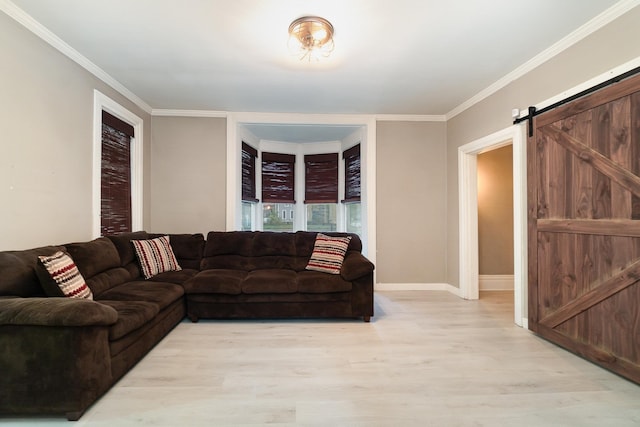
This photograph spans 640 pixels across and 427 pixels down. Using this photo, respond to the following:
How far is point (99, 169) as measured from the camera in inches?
122

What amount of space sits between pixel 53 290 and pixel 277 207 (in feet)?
12.7

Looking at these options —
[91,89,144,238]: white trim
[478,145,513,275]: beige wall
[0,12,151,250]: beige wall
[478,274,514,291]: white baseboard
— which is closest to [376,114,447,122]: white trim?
[478,145,513,275]: beige wall

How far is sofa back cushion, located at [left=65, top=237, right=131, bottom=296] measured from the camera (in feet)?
7.93

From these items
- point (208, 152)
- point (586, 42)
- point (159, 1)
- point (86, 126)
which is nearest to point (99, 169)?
point (86, 126)

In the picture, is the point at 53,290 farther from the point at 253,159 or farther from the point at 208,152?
the point at 253,159

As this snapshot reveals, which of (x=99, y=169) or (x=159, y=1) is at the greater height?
(x=159, y=1)

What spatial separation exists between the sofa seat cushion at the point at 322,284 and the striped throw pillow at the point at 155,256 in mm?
1613

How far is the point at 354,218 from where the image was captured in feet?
17.0

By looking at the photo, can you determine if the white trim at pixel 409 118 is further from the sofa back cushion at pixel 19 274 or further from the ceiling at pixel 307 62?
the sofa back cushion at pixel 19 274

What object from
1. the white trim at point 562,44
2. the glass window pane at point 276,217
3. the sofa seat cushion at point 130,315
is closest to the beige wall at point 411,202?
the white trim at point 562,44

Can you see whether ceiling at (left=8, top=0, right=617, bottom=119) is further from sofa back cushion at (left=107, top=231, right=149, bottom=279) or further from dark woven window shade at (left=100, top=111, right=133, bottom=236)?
sofa back cushion at (left=107, top=231, right=149, bottom=279)

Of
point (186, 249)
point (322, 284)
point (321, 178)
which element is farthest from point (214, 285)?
point (321, 178)

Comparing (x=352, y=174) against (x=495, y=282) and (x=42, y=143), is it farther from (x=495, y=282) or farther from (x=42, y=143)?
(x=42, y=143)

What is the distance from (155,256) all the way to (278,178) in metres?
2.79
